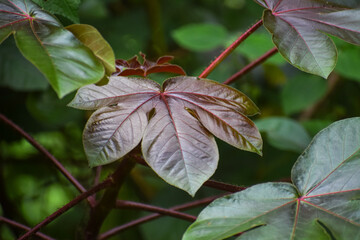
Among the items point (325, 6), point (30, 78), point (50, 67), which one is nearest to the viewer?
point (50, 67)

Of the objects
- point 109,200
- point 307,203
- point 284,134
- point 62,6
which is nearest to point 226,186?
point 307,203

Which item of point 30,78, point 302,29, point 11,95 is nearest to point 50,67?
point 302,29

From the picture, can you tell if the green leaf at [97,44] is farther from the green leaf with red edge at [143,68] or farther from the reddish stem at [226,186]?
the reddish stem at [226,186]

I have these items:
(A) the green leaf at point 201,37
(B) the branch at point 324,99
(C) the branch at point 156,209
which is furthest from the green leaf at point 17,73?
(B) the branch at point 324,99

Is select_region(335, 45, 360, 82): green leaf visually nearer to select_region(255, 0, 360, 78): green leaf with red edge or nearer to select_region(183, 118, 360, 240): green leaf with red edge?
select_region(255, 0, 360, 78): green leaf with red edge

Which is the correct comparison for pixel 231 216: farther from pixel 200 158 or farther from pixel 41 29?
pixel 41 29
